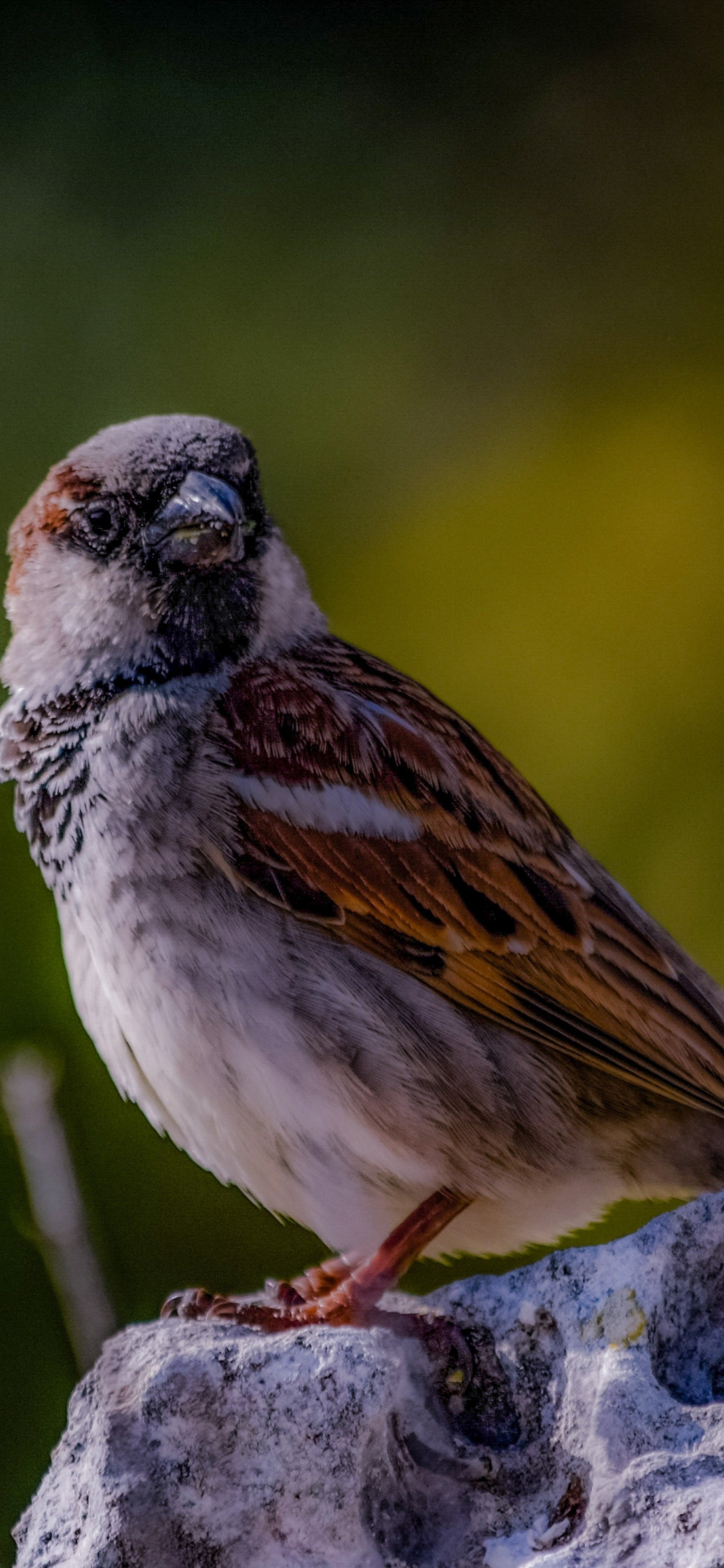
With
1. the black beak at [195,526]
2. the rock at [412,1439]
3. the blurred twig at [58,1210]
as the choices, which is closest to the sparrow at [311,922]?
the black beak at [195,526]

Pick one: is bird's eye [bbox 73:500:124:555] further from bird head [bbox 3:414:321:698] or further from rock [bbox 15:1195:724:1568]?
rock [bbox 15:1195:724:1568]

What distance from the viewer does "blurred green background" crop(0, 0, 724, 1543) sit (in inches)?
109

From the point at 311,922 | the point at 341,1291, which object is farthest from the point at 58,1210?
the point at 311,922

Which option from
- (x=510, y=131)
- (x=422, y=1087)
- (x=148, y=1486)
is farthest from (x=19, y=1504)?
(x=510, y=131)

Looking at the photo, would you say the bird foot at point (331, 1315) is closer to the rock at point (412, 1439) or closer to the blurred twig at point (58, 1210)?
the rock at point (412, 1439)

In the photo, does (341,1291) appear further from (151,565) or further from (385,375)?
(385,375)

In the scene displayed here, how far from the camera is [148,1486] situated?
1.48 m

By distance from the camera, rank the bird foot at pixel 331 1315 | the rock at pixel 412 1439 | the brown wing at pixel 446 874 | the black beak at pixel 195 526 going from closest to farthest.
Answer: the rock at pixel 412 1439 < the bird foot at pixel 331 1315 < the brown wing at pixel 446 874 < the black beak at pixel 195 526

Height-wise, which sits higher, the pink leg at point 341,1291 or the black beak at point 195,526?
the black beak at point 195,526

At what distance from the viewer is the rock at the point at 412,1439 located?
1.44 metres

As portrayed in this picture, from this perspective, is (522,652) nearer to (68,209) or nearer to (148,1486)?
(68,209)

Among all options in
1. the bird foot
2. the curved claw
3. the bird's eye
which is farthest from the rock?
the bird's eye

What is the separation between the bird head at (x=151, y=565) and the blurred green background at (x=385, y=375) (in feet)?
1.64

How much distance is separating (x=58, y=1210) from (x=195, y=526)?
102cm
